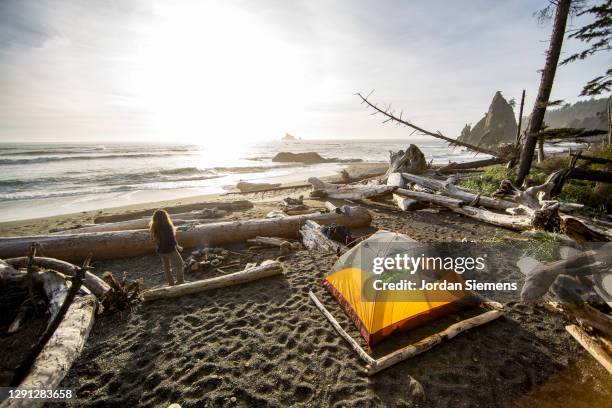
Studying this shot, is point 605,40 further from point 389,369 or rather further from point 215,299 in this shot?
point 215,299

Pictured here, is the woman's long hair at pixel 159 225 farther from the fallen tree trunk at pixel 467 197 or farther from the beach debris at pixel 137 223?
the fallen tree trunk at pixel 467 197

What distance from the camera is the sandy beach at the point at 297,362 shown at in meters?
3.13

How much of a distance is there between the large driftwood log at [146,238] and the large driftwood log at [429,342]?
206 inches

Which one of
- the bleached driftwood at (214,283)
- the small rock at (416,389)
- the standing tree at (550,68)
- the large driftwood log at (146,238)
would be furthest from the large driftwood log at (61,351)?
the standing tree at (550,68)

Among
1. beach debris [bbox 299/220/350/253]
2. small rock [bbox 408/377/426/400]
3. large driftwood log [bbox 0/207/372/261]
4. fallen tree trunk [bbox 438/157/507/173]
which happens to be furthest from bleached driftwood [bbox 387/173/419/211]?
small rock [bbox 408/377/426/400]

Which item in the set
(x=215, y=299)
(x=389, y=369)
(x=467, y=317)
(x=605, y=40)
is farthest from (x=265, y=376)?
(x=605, y=40)

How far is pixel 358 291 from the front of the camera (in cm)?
436

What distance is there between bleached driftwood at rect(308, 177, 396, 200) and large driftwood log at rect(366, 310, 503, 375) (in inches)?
313

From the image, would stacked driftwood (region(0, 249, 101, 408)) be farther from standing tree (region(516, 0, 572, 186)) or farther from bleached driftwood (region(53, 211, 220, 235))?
Result: standing tree (region(516, 0, 572, 186))

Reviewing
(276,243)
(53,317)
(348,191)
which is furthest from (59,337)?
(348,191)

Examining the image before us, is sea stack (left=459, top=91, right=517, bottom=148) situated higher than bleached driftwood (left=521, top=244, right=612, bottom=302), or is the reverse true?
sea stack (left=459, top=91, right=517, bottom=148)

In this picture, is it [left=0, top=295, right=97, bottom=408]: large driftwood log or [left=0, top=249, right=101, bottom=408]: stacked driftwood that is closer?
[left=0, top=249, right=101, bottom=408]: stacked driftwood

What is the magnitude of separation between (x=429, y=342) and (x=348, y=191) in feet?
31.7

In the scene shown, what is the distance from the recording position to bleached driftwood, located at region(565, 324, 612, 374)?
331 centimetres
